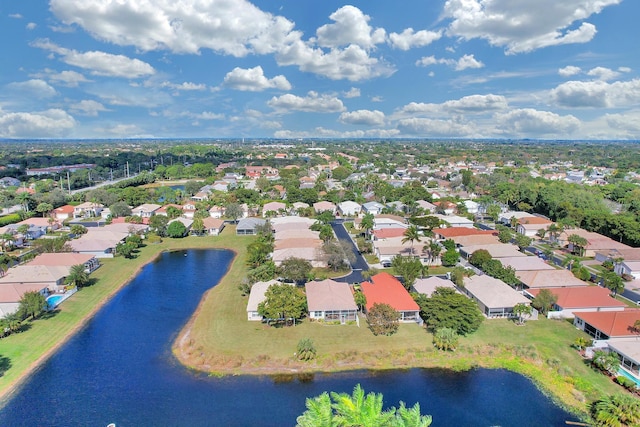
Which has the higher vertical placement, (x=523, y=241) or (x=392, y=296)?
(x=523, y=241)

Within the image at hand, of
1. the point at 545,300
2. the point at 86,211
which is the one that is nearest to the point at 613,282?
the point at 545,300

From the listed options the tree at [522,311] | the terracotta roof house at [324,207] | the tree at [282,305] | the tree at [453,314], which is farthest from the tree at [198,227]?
the tree at [522,311]

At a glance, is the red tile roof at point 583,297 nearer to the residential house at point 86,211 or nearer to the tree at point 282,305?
the tree at point 282,305

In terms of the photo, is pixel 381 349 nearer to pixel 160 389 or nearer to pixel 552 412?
pixel 552 412

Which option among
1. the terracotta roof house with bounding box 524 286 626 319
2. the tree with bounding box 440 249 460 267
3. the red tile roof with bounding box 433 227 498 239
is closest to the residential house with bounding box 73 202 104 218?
the red tile roof with bounding box 433 227 498 239

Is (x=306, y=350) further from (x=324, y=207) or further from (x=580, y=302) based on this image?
(x=324, y=207)
